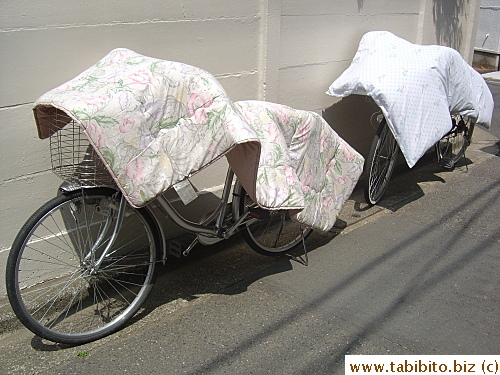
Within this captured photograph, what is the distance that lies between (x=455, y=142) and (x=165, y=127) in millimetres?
5076

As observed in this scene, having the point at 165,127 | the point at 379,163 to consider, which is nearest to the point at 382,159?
the point at 379,163

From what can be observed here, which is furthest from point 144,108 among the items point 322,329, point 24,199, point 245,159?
point 322,329

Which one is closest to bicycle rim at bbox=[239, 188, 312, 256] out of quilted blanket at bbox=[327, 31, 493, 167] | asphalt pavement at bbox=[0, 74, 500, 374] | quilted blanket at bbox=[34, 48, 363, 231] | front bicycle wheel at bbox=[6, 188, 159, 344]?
asphalt pavement at bbox=[0, 74, 500, 374]

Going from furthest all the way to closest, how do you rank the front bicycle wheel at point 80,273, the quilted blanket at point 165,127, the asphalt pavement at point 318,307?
1. the front bicycle wheel at point 80,273
2. the asphalt pavement at point 318,307
3. the quilted blanket at point 165,127

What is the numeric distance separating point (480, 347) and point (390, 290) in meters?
0.77

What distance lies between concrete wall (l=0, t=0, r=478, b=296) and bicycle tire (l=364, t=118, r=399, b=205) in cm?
56

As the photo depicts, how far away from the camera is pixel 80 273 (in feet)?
11.5

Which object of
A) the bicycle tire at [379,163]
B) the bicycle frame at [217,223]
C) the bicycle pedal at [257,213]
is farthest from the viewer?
the bicycle tire at [379,163]

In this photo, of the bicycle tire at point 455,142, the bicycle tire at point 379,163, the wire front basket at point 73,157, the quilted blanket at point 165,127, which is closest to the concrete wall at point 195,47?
the wire front basket at point 73,157

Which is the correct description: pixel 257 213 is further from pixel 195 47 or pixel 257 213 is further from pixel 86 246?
pixel 195 47

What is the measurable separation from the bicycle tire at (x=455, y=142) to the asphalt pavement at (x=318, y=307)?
1.34m

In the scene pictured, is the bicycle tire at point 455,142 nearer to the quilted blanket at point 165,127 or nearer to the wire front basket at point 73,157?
the quilted blanket at point 165,127

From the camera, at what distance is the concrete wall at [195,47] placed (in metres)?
3.29

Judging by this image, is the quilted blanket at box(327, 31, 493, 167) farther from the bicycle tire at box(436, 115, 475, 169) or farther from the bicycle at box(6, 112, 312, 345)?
the bicycle at box(6, 112, 312, 345)
